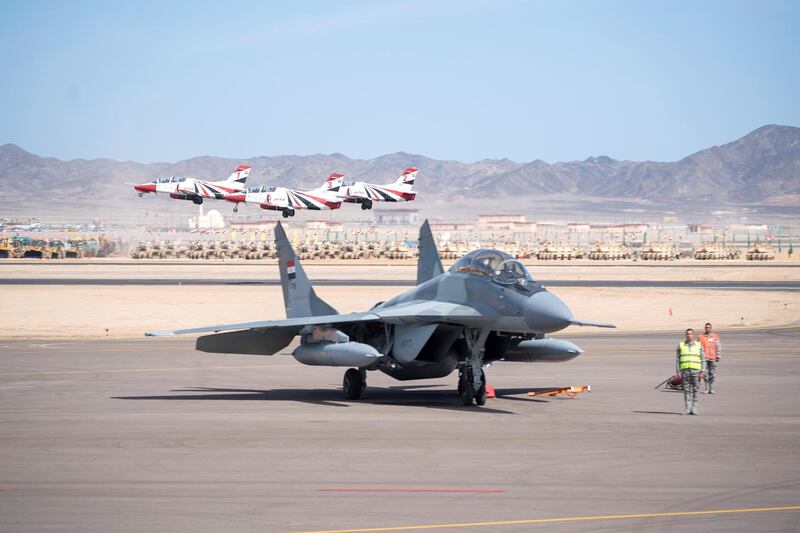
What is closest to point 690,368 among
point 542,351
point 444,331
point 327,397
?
point 542,351

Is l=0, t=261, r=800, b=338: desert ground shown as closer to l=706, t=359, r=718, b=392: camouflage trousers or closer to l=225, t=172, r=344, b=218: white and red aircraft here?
l=225, t=172, r=344, b=218: white and red aircraft

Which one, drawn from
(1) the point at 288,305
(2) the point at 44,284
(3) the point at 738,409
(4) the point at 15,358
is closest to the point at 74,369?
(4) the point at 15,358

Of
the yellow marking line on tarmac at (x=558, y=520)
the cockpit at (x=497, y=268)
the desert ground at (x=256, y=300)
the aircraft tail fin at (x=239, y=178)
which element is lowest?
the desert ground at (x=256, y=300)

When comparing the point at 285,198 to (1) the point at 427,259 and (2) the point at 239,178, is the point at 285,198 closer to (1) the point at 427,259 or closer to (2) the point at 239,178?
(2) the point at 239,178

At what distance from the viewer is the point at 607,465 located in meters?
14.9

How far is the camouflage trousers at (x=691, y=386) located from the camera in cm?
1992

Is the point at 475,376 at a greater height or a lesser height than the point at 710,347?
lesser

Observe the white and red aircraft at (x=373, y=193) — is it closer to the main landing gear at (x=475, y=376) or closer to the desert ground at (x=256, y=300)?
the desert ground at (x=256, y=300)

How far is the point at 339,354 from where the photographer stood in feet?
69.9

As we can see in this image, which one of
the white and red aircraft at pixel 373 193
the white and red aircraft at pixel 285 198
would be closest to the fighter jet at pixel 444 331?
the white and red aircraft at pixel 285 198

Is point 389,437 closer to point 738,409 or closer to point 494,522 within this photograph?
point 494,522

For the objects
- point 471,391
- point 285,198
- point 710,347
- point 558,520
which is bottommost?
point 471,391

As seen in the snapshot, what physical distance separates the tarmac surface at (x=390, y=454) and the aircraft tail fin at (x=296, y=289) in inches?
75.2

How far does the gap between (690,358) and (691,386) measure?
0.52 metres
